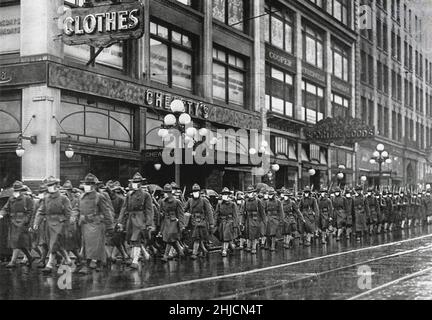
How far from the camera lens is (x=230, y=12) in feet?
110

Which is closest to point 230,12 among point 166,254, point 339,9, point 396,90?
point 339,9

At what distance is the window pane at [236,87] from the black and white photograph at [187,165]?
122 millimetres

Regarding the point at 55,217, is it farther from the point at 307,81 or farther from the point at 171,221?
the point at 307,81

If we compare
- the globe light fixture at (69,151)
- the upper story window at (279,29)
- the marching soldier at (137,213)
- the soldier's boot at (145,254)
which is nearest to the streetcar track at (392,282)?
the marching soldier at (137,213)

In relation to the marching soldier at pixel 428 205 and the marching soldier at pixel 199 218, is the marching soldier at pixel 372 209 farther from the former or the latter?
the marching soldier at pixel 199 218

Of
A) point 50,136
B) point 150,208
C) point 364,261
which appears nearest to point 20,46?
point 50,136

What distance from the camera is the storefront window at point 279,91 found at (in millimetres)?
37062

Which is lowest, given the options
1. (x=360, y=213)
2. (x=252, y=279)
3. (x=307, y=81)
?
(x=252, y=279)

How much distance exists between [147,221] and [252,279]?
12.1 feet

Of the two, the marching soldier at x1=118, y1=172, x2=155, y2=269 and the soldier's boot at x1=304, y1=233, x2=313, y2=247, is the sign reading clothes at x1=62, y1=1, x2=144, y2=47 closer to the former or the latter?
the marching soldier at x1=118, y1=172, x2=155, y2=269

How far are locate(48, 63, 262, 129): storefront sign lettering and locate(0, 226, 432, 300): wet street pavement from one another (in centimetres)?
721

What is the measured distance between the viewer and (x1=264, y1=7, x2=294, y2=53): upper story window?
3697cm

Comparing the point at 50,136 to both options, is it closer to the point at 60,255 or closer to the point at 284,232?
the point at 60,255

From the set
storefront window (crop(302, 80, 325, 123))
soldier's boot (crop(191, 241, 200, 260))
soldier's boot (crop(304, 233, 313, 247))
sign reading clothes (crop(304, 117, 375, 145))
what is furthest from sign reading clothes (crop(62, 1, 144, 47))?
storefront window (crop(302, 80, 325, 123))
